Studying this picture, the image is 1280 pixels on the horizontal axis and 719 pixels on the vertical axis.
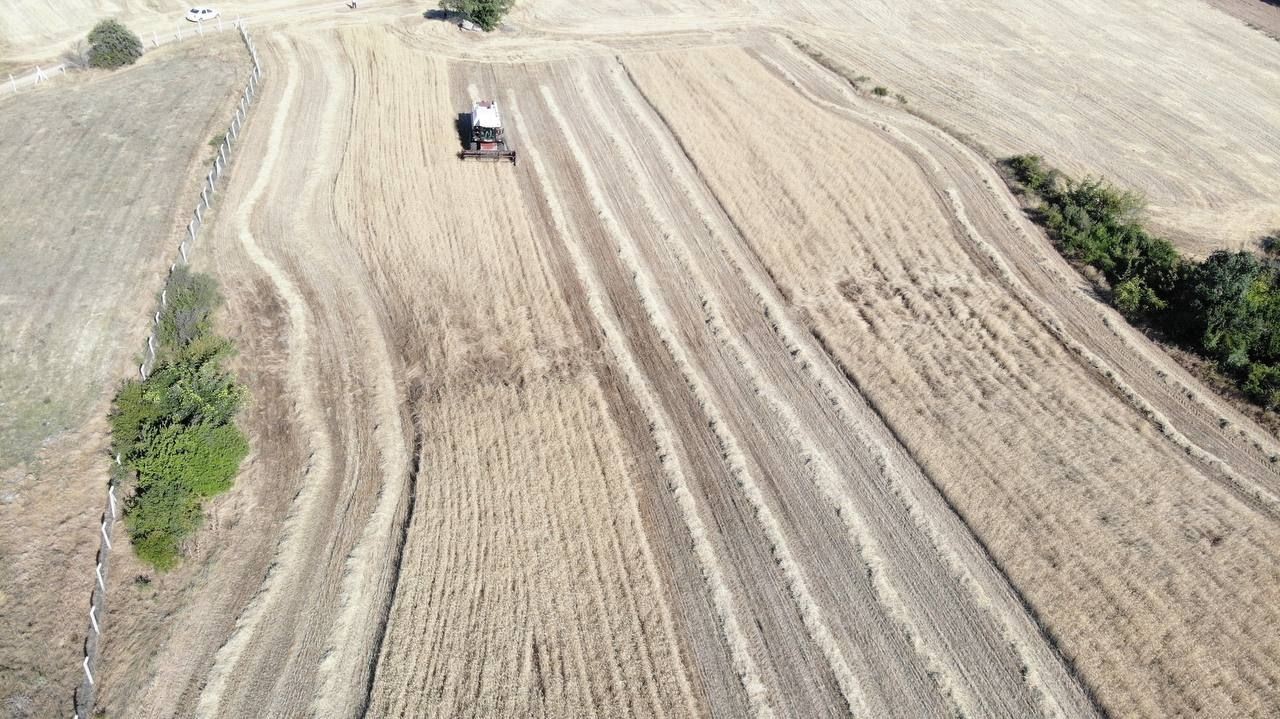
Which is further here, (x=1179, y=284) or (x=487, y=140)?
(x=487, y=140)

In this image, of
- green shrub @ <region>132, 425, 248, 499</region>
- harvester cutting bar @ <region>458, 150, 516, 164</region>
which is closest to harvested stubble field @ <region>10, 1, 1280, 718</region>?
green shrub @ <region>132, 425, 248, 499</region>

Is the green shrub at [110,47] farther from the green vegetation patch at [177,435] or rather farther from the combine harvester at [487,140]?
the green vegetation patch at [177,435]

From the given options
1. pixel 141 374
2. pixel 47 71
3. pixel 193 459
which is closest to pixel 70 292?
pixel 141 374

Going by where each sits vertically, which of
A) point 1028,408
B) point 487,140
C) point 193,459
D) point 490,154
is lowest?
point 193,459

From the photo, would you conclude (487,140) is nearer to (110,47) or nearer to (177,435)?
(177,435)

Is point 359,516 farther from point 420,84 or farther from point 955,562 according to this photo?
point 420,84

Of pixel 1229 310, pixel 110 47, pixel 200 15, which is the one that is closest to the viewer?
pixel 1229 310

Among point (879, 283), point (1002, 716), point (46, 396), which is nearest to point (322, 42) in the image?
point (46, 396)
